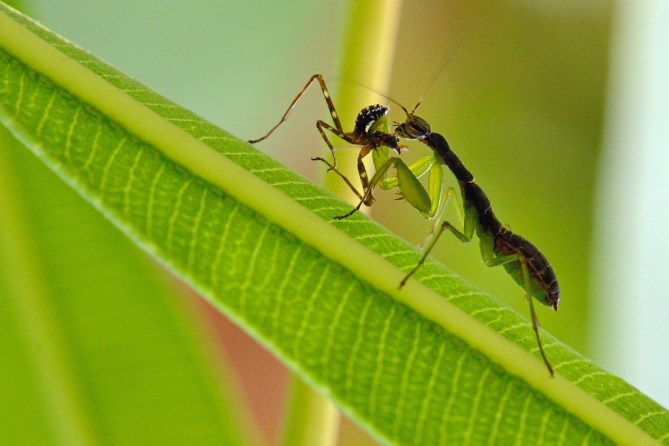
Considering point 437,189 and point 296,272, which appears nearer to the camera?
point 296,272

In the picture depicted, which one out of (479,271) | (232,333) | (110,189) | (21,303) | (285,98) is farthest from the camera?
(285,98)

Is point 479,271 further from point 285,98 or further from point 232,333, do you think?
point 285,98

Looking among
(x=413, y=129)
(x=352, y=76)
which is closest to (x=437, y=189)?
(x=413, y=129)

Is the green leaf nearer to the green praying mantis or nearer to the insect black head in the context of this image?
the green praying mantis

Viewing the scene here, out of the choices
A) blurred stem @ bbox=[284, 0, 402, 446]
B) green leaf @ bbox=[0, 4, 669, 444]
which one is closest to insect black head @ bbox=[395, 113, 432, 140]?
blurred stem @ bbox=[284, 0, 402, 446]

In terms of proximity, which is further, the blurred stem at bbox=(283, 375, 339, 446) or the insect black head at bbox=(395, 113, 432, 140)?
the insect black head at bbox=(395, 113, 432, 140)

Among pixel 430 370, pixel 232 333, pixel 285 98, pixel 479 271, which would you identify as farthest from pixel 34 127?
pixel 285 98

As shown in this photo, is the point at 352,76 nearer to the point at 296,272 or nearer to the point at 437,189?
the point at 296,272
